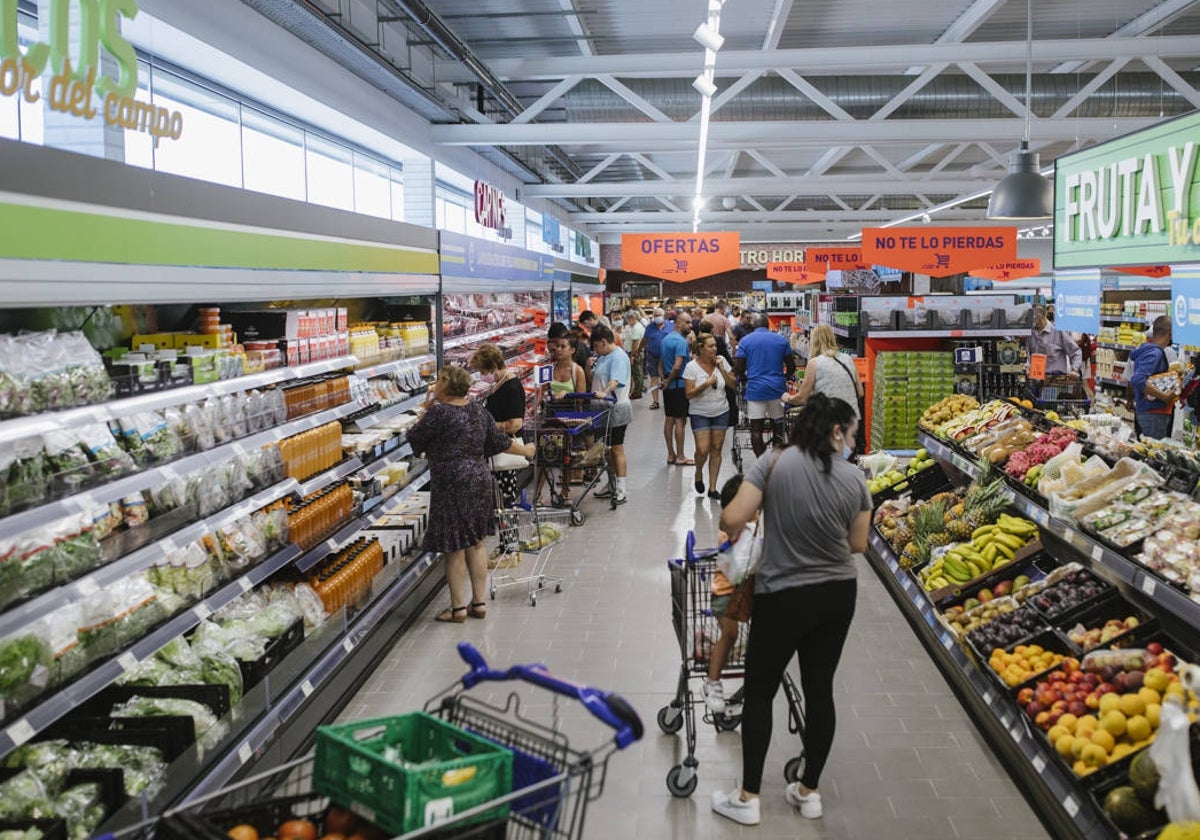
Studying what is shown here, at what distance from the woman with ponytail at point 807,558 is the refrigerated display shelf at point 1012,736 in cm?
82

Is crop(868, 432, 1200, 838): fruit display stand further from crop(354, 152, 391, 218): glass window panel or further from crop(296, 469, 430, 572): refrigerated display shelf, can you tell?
crop(354, 152, 391, 218): glass window panel

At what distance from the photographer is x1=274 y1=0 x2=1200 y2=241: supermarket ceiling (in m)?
8.59

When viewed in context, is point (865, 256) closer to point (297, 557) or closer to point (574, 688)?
point (297, 557)

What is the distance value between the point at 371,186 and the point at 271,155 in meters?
2.88

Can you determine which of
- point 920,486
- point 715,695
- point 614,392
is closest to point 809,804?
point 715,695

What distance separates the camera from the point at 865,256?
48.9ft

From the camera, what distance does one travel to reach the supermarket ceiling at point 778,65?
28.2 ft

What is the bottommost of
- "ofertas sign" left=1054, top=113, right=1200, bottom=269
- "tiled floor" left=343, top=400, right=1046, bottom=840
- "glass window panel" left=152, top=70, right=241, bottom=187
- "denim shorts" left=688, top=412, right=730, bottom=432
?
"tiled floor" left=343, top=400, right=1046, bottom=840

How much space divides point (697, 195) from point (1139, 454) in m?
10.7

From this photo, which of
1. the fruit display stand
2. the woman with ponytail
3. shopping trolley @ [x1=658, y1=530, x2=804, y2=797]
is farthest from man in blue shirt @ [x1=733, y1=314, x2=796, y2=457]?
the woman with ponytail

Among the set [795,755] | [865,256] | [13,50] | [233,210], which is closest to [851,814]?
[795,755]

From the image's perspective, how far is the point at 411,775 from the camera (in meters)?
2.29

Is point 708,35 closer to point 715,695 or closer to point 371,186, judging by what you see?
point 715,695

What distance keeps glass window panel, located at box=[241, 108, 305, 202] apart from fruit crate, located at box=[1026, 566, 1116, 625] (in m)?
5.50
